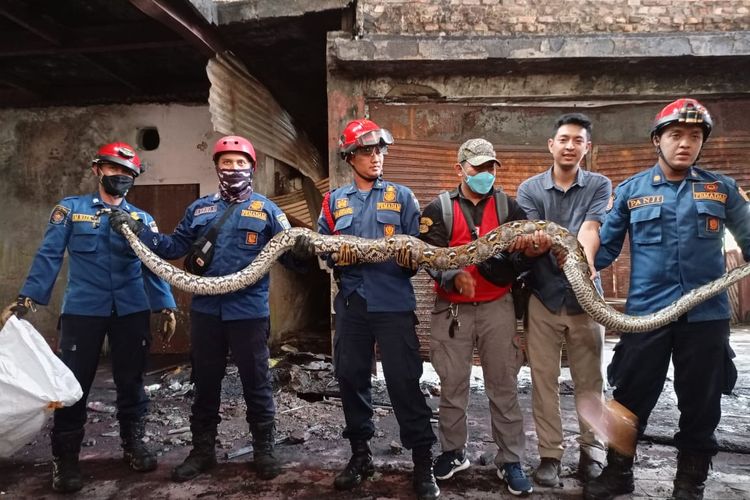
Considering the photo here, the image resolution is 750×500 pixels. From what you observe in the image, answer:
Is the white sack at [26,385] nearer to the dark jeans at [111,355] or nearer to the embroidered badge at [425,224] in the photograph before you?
the dark jeans at [111,355]

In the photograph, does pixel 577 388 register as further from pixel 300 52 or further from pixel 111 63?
pixel 111 63

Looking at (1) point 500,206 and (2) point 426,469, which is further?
(1) point 500,206

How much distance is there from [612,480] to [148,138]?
8.40 meters

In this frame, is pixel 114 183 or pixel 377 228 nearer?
pixel 377 228

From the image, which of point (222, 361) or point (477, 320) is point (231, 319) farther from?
point (477, 320)

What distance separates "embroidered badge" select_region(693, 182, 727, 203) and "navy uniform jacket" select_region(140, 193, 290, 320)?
297 cm

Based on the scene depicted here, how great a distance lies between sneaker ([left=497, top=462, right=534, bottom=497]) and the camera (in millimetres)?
3020

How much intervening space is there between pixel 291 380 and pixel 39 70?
6.59 meters

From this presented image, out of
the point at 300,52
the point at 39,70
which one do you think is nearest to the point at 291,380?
the point at 300,52

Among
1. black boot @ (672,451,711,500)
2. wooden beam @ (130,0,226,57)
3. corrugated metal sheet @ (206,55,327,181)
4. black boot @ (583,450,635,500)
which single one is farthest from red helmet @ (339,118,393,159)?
corrugated metal sheet @ (206,55,327,181)

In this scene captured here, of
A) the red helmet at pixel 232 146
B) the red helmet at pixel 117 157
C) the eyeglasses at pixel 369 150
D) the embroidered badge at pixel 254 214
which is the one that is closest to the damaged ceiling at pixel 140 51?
the red helmet at pixel 117 157

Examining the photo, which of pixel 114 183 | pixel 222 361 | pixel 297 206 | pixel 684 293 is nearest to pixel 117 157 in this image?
pixel 114 183

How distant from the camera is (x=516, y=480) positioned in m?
3.05

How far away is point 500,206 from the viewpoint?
3.31 m
